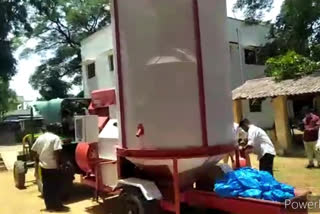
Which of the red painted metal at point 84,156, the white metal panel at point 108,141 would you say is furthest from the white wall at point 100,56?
the white metal panel at point 108,141

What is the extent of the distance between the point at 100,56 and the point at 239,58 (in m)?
8.82

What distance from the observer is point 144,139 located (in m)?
5.91

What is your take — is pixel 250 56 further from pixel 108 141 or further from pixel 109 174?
pixel 109 174

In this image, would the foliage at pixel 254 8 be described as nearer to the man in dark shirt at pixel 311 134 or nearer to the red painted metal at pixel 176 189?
the man in dark shirt at pixel 311 134

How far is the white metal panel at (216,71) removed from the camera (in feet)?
19.0

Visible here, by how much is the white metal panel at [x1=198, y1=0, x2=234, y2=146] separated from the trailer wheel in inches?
44.6

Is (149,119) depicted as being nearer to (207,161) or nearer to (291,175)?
(207,161)

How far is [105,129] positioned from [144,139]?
2229 millimetres

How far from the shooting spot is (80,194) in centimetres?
1005

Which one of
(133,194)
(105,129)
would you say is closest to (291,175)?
(105,129)

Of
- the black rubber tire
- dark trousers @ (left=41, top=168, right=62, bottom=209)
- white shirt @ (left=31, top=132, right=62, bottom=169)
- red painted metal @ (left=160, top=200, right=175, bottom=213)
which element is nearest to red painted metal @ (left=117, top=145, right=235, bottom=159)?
red painted metal @ (left=160, top=200, right=175, bottom=213)

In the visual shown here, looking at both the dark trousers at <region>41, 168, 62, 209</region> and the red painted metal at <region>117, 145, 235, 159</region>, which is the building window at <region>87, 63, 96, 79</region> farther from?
the red painted metal at <region>117, 145, 235, 159</region>

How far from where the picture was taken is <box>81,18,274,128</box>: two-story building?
2562 centimetres

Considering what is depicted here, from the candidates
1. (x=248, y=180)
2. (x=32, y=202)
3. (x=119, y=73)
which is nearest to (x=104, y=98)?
(x=119, y=73)
